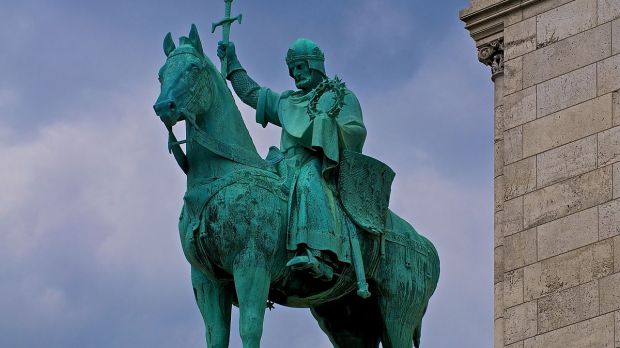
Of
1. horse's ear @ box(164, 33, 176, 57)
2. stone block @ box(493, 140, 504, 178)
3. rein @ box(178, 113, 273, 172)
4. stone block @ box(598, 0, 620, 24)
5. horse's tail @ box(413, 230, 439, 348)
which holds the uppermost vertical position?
stone block @ box(598, 0, 620, 24)

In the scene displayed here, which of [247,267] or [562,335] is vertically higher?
[562,335]

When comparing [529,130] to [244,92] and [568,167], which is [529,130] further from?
[244,92]

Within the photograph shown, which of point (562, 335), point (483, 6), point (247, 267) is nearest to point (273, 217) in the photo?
point (247, 267)

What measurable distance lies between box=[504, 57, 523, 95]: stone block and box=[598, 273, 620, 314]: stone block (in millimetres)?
2516

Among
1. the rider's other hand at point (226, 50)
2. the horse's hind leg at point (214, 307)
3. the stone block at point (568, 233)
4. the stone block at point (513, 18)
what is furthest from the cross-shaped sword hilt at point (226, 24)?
the stone block at point (513, 18)

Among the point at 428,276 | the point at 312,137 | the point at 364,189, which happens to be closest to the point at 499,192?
the point at 428,276

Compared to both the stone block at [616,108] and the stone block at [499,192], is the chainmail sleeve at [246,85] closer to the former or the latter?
the stone block at [616,108]

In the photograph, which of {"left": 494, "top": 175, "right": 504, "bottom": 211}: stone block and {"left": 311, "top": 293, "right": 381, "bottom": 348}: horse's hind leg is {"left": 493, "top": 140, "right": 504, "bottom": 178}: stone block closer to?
{"left": 494, "top": 175, "right": 504, "bottom": 211}: stone block

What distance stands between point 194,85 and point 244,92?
1433 millimetres

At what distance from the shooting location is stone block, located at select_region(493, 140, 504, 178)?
26.2m

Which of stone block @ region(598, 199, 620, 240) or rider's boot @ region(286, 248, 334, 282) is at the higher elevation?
stone block @ region(598, 199, 620, 240)

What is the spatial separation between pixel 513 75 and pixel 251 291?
22.8 feet

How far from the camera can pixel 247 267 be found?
20250 mm

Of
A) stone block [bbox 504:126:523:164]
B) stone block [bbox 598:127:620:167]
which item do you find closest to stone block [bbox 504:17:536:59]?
stone block [bbox 504:126:523:164]
